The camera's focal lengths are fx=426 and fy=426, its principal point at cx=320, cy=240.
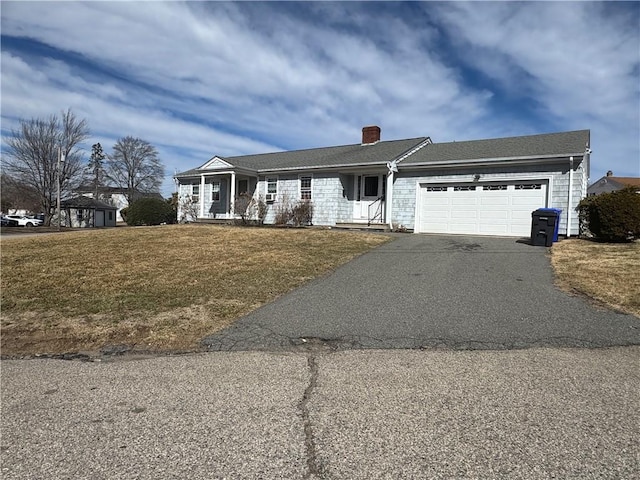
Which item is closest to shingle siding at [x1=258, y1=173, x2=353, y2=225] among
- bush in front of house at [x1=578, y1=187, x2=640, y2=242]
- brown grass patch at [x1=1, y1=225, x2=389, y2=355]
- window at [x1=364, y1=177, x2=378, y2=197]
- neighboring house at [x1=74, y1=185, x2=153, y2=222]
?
window at [x1=364, y1=177, x2=378, y2=197]

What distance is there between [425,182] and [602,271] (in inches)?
382

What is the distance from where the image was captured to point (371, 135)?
948 inches

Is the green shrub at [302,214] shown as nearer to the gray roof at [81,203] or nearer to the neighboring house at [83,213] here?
the gray roof at [81,203]

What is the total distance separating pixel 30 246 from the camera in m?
13.7

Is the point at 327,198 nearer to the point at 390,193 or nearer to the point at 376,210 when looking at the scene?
the point at 376,210

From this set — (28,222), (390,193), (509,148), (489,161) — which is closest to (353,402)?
(489,161)

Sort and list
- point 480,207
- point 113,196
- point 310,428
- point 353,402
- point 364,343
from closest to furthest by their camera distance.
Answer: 1. point 310,428
2. point 353,402
3. point 364,343
4. point 480,207
5. point 113,196

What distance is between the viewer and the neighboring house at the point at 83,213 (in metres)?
45.1

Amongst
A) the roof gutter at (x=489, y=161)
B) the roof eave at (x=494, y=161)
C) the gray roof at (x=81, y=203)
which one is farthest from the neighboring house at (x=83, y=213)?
the roof gutter at (x=489, y=161)

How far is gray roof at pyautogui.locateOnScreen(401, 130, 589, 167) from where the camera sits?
15.4m

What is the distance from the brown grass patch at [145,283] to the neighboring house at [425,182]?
13.6 feet

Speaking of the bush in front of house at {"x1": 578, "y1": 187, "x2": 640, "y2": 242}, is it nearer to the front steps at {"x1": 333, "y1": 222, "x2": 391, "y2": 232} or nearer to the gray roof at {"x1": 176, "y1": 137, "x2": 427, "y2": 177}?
the front steps at {"x1": 333, "y1": 222, "x2": 391, "y2": 232}

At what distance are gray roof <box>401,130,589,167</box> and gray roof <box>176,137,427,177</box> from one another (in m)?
1.15

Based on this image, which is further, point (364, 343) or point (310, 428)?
point (364, 343)
